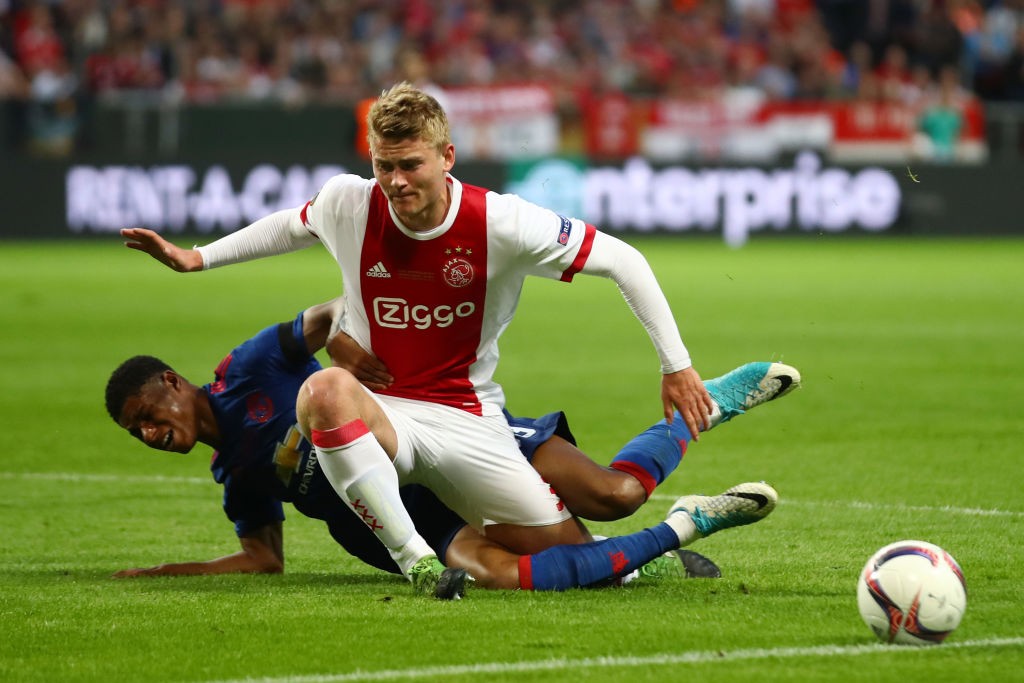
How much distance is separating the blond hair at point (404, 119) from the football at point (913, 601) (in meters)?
1.93

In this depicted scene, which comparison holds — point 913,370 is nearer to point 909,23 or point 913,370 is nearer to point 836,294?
point 836,294

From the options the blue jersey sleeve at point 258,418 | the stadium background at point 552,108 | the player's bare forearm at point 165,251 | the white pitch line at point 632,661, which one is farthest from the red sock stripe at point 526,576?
the stadium background at point 552,108

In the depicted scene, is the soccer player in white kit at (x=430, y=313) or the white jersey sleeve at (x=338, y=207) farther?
the white jersey sleeve at (x=338, y=207)

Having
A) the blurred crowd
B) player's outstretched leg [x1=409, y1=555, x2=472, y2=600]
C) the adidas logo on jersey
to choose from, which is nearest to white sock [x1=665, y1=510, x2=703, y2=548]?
player's outstretched leg [x1=409, y1=555, x2=472, y2=600]

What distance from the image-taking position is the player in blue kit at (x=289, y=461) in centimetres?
565

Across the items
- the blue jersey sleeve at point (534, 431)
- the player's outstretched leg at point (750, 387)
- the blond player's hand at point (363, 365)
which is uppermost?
the blond player's hand at point (363, 365)

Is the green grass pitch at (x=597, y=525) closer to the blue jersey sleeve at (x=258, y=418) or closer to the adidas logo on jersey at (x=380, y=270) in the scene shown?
the blue jersey sleeve at (x=258, y=418)

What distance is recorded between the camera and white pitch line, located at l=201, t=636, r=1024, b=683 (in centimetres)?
414

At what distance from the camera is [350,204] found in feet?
18.2

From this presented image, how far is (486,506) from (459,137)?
19.1 meters

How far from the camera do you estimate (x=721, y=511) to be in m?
5.49

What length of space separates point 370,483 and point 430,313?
2.16ft

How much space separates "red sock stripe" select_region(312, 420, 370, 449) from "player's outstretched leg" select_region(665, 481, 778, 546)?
1.08 metres

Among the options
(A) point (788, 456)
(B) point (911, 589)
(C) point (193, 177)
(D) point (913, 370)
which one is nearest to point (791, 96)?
(C) point (193, 177)
